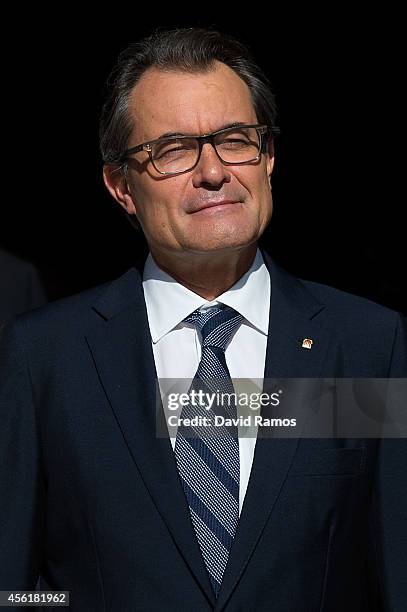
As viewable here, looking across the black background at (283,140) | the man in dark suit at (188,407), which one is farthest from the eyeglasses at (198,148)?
the black background at (283,140)

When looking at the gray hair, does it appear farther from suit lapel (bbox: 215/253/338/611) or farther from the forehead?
suit lapel (bbox: 215/253/338/611)

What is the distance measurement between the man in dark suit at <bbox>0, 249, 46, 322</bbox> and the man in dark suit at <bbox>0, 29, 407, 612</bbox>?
93 cm

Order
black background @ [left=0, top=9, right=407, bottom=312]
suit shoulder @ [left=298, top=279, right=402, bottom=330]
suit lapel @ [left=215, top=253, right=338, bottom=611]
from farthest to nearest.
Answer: black background @ [left=0, top=9, right=407, bottom=312] < suit shoulder @ [left=298, top=279, right=402, bottom=330] < suit lapel @ [left=215, top=253, right=338, bottom=611]

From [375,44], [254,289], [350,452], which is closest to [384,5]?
[375,44]

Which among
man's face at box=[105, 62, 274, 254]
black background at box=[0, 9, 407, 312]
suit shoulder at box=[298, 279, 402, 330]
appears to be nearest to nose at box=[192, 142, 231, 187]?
man's face at box=[105, 62, 274, 254]

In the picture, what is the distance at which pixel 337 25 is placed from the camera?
381cm

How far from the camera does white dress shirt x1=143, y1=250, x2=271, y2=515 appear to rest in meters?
2.08

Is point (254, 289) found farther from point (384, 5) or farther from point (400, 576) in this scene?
point (384, 5)

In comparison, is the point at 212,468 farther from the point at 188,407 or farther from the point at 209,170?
the point at 209,170

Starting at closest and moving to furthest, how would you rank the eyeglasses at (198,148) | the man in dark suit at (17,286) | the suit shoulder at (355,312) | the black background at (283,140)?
the eyeglasses at (198,148), the suit shoulder at (355,312), the man in dark suit at (17,286), the black background at (283,140)

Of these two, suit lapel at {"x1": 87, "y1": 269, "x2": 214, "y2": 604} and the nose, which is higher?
the nose

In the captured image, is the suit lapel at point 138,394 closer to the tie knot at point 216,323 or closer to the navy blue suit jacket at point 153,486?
the navy blue suit jacket at point 153,486

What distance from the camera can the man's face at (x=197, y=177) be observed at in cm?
201

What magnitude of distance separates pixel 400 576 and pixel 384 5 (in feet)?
7.73
